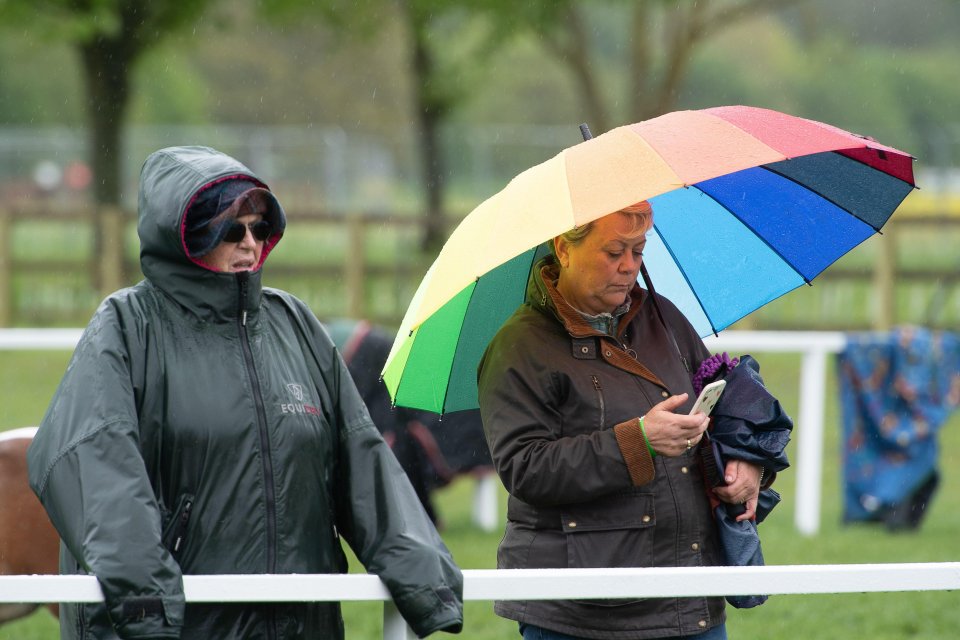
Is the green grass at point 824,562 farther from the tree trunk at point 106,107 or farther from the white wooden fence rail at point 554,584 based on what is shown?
the tree trunk at point 106,107

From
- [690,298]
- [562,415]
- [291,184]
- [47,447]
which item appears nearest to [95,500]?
[47,447]

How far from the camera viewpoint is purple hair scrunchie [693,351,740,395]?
3.18m

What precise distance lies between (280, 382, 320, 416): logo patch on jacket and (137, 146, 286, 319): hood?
187 mm

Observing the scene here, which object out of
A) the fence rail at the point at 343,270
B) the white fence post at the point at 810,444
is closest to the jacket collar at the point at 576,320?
the white fence post at the point at 810,444

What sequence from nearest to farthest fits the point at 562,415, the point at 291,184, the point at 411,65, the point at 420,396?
the point at 562,415, the point at 420,396, the point at 411,65, the point at 291,184

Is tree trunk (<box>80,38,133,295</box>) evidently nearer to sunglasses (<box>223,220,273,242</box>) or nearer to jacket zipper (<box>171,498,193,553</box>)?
sunglasses (<box>223,220,273,242</box>)

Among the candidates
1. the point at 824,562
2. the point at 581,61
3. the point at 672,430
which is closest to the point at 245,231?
the point at 672,430

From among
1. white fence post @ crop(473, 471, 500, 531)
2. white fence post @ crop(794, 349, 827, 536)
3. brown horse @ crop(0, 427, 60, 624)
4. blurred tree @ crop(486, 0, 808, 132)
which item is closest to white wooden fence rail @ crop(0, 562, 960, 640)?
brown horse @ crop(0, 427, 60, 624)

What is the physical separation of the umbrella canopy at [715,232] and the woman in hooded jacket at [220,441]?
12.2 inches

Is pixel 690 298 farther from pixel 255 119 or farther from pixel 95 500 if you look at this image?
pixel 255 119

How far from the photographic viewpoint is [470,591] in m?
2.62

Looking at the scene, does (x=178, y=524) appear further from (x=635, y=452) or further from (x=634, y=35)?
(x=634, y=35)

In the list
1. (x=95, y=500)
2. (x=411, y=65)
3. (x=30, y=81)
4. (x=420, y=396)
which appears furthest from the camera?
(x=30, y=81)

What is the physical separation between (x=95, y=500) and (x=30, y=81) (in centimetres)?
4690
